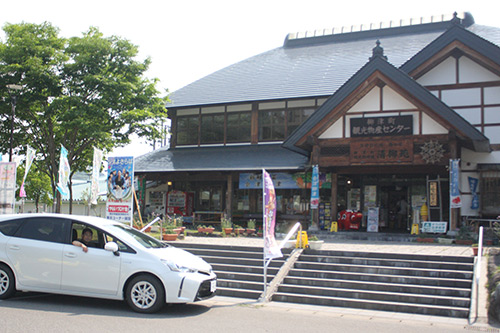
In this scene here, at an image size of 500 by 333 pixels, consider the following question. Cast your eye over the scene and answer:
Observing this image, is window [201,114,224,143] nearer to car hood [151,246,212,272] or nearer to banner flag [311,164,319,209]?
banner flag [311,164,319,209]

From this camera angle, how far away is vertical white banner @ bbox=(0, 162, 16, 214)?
618 inches

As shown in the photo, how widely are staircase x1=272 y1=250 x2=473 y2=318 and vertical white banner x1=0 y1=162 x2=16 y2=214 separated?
10122 mm

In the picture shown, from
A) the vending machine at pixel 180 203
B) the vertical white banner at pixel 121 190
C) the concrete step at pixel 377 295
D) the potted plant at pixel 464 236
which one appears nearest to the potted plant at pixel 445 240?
the potted plant at pixel 464 236

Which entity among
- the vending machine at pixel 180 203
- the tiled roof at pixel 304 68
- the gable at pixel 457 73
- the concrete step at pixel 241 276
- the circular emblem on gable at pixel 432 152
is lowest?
the concrete step at pixel 241 276

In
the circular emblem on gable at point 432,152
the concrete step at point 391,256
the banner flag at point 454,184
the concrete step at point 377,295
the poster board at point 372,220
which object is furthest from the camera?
the poster board at point 372,220

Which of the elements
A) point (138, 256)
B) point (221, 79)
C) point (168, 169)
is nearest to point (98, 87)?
point (168, 169)

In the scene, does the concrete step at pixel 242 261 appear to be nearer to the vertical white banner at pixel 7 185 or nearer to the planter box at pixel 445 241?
the planter box at pixel 445 241

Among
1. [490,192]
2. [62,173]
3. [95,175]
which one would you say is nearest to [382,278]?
[490,192]

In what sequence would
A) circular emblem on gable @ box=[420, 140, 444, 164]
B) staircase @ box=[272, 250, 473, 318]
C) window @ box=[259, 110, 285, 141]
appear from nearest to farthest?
staircase @ box=[272, 250, 473, 318] → circular emblem on gable @ box=[420, 140, 444, 164] → window @ box=[259, 110, 285, 141]

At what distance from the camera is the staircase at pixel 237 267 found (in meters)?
10.5

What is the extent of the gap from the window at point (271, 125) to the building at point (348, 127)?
6cm


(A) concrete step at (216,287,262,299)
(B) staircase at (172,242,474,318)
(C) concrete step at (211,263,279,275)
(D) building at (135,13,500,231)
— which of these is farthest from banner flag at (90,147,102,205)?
(D) building at (135,13,500,231)

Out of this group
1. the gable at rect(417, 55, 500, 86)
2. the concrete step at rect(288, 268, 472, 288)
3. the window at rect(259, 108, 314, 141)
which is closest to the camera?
the concrete step at rect(288, 268, 472, 288)

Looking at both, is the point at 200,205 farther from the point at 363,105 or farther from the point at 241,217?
the point at 363,105
